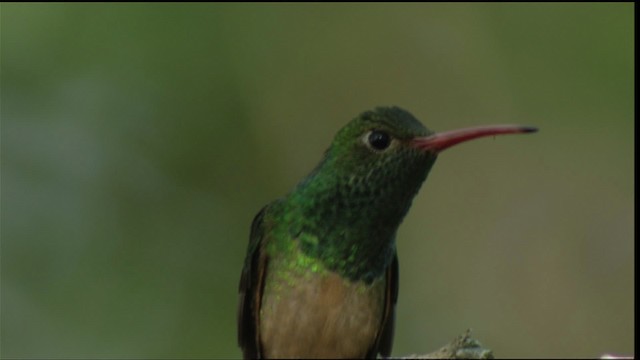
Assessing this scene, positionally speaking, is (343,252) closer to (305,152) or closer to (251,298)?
(251,298)

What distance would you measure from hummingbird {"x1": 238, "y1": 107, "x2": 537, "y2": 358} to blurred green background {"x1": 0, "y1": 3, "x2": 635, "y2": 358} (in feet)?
12.0

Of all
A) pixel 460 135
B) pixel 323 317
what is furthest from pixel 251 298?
pixel 460 135

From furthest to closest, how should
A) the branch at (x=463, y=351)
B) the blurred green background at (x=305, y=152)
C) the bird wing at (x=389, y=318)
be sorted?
the blurred green background at (x=305, y=152) < the bird wing at (x=389, y=318) < the branch at (x=463, y=351)

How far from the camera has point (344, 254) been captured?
13.4ft

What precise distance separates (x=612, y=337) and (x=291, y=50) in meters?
2.84

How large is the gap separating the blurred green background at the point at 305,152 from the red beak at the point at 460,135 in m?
3.82

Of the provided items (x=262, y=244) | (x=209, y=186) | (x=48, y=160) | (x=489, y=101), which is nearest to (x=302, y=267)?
(x=262, y=244)

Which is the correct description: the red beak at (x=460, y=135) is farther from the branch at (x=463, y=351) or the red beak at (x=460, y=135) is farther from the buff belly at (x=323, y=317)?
the branch at (x=463, y=351)

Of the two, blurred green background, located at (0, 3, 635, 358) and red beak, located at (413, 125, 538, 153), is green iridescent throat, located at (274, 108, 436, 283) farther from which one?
blurred green background, located at (0, 3, 635, 358)

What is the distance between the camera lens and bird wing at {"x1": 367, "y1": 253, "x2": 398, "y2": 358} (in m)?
4.15

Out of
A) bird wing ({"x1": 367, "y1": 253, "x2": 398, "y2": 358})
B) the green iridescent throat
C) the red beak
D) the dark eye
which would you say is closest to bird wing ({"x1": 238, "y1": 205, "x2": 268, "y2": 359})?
the green iridescent throat

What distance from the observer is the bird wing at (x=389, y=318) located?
4.15 metres

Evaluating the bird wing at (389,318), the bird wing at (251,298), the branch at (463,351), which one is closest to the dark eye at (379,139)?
the bird wing at (389,318)

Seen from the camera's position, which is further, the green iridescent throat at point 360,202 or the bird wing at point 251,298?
the bird wing at point 251,298
